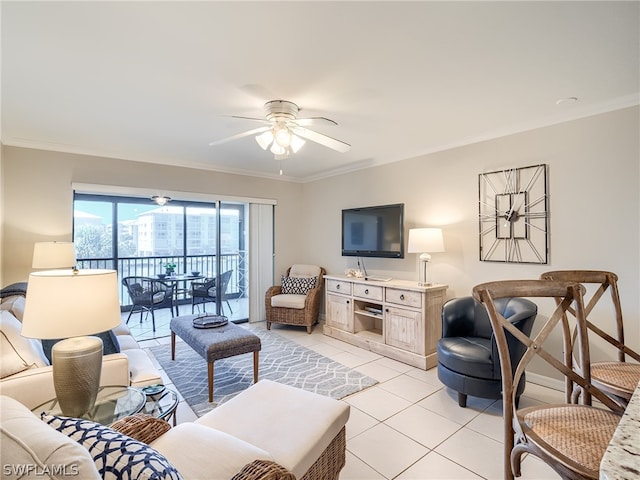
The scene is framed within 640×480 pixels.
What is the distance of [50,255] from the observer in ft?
11.4

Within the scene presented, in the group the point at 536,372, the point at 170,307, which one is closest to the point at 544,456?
the point at 536,372

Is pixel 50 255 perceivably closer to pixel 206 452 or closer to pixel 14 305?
pixel 14 305

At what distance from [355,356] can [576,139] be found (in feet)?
10.3

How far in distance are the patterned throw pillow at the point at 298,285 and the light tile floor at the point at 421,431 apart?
6.11 ft

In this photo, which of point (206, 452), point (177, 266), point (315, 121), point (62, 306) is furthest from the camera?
point (177, 266)

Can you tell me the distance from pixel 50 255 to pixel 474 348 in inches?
173

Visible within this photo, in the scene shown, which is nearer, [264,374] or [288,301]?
[264,374]

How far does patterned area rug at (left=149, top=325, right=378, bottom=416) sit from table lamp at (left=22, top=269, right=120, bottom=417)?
1262mm

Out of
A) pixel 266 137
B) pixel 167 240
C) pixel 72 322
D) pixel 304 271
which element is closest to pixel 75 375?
pixel 72 322

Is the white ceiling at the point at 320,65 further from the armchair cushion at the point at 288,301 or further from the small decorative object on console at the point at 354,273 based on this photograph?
the armchair cushion at the point at 288,301

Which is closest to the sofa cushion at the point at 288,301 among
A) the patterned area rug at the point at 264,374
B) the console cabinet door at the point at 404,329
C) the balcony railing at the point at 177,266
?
the patterned area rug at the point at 264,374

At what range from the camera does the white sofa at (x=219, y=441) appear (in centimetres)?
64

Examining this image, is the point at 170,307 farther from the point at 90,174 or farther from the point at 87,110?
the point at 87,110

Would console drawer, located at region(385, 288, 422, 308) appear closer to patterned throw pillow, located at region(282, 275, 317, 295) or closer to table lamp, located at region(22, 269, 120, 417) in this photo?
patterned throw pillow, located at region(282, 275, 317, 295)
